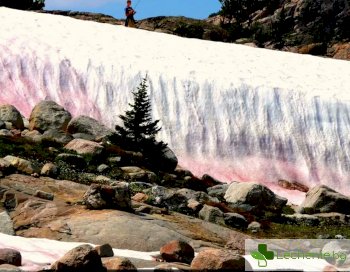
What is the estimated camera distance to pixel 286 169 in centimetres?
3384

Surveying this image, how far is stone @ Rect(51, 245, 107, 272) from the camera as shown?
9.85m

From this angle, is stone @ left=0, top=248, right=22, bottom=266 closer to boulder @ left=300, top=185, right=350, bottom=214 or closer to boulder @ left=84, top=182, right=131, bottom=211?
boulder @ left=84, top=182, right=131, bottom=211

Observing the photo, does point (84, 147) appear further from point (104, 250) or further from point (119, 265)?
point (119, 265)

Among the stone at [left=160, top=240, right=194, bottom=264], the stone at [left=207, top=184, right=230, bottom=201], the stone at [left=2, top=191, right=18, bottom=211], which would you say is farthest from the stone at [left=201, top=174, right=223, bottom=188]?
the stone at [left=160, top=240, right=194, bottom=264]

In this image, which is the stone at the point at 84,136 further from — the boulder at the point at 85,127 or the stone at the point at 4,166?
the stone at the point at 4,166

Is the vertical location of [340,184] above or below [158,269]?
below

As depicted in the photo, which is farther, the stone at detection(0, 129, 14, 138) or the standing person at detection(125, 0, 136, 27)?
the standing person at detection(125, 0, 136, 27)

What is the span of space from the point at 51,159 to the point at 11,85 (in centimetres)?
1453

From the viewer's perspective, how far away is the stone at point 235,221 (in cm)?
1944

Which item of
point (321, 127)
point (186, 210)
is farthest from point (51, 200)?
point (321, 127)

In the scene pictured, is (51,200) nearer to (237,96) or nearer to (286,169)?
(286,169)

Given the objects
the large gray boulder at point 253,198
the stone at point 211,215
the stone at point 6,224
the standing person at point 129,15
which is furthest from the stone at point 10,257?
the standing person at point 129,15

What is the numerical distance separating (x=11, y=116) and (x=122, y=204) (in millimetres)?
15437

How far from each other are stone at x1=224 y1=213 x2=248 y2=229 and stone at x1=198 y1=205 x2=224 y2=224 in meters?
0.38
